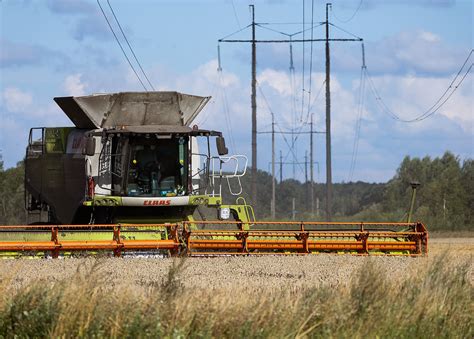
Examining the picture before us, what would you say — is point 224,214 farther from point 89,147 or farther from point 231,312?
point 231,312

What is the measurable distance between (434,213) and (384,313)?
4905cm

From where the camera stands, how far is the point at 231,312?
963 centimetres

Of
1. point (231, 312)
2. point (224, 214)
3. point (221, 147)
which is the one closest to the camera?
point (231, 312)

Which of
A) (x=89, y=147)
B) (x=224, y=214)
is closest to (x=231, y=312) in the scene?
(x=89, y=147)

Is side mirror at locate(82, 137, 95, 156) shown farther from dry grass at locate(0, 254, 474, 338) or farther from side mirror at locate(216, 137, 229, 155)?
dry grass at locate(0, 254, 474, 338)

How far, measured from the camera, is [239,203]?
81.7ft

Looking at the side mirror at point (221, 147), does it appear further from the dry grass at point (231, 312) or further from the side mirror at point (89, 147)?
the dry grass at point (231, 312)

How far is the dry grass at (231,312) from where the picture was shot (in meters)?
9.41

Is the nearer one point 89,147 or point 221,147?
point 89,147

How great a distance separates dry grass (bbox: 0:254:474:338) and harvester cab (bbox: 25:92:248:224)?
1145cm

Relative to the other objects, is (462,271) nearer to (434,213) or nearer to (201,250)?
(201,250)

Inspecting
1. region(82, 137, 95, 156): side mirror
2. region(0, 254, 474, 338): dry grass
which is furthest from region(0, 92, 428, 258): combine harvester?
region(0, 254, 474, 338): dry grass

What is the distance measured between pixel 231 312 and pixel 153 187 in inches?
521

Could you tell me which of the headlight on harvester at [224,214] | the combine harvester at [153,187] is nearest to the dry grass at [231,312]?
the combine harvester at [153,187]
